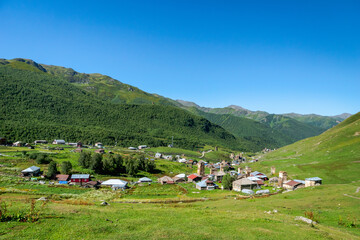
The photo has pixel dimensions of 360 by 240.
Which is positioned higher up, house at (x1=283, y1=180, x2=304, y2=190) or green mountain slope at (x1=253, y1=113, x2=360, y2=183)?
green mountain slope at (x1=253, y1=113, x2=360, y2=183)

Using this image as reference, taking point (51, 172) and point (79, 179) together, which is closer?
point (79, 179)

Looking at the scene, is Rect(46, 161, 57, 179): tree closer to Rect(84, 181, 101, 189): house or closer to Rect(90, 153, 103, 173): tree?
Rect(84, 181, 101, 189): house

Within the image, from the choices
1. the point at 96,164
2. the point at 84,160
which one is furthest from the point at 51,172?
the point at 96,164

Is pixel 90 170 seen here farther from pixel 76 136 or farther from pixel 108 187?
pixel 76 136

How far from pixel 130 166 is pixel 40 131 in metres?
105

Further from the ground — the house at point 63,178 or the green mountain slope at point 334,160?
the green mountain slope at point 334,160

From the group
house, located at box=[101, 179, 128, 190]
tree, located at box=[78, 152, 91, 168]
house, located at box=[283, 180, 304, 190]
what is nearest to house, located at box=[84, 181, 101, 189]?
house, located at box=[101, 179, 128, 190]

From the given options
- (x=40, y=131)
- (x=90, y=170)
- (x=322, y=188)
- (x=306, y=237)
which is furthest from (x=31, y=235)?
(x=40, y=131)

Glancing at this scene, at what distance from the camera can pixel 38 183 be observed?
6069 cm

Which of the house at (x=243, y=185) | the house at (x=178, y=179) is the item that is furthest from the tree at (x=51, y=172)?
the house at (x=243, y=185)

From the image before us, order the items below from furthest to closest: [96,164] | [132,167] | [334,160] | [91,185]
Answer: [334,160] < [132,167] < [96,164] < [91,185]

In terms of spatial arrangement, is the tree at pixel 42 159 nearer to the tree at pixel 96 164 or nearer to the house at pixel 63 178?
the tree at pixel 96 164

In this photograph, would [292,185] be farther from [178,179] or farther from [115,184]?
[115,184]

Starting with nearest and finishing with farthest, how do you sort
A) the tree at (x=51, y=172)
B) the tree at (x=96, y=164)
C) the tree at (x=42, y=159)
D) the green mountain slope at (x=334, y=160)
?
the tree at (x=51, y=172), the green mountain slope at (x=334, y=160), the tree at (x=42, y=159), the tree at (x=96, y=164)
